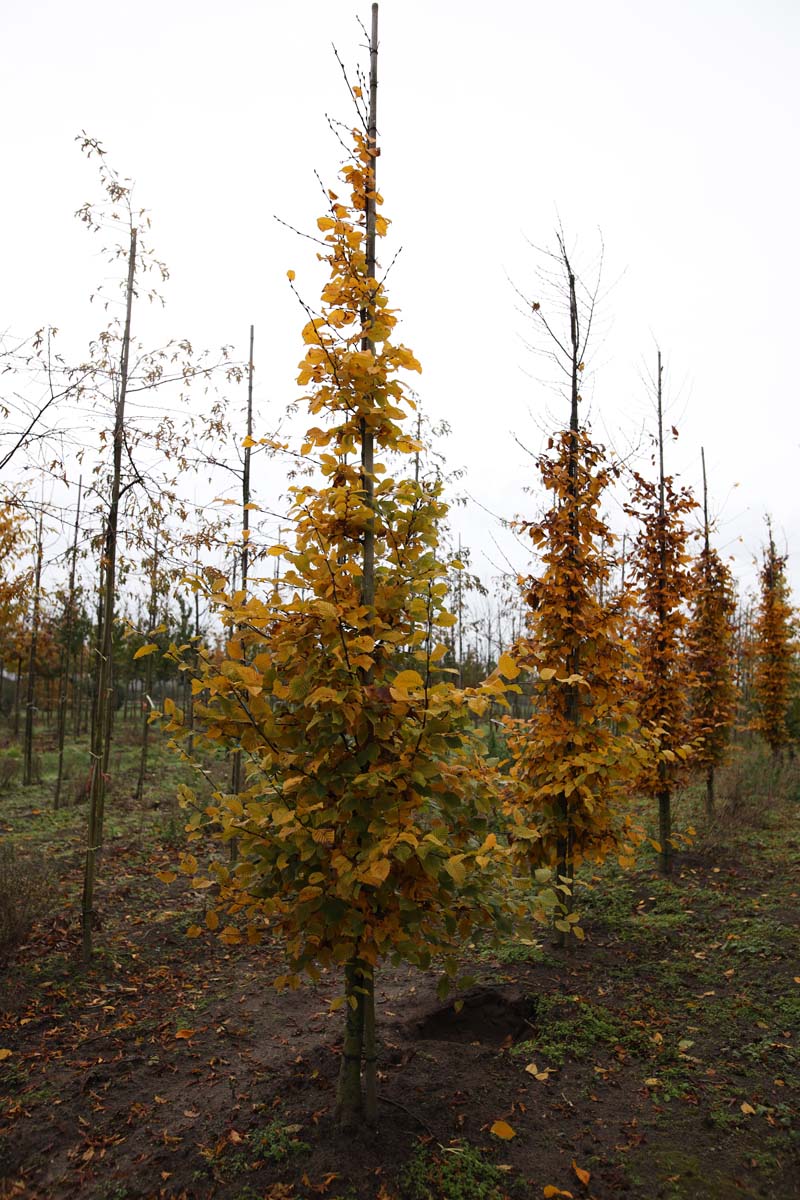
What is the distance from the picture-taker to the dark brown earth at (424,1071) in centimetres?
301

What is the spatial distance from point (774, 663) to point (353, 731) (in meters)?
15.6

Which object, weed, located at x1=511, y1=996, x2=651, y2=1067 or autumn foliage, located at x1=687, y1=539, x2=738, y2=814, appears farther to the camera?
autumn foliage, located at x1=687, y1=539, x2=738, y2=814

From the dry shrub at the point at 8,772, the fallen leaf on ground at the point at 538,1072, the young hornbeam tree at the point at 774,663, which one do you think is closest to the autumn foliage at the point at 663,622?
the fallen leaf on ground at the point at 538,1072

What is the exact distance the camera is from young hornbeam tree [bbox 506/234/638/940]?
5320mm

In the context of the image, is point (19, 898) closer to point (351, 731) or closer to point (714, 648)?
point (351, 731)

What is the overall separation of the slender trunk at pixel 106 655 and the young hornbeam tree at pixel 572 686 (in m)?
Answer: 3.01

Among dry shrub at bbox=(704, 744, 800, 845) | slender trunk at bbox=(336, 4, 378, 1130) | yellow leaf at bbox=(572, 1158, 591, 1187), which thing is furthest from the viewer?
dry shrub at bbox=(704, 744, 800, 845)

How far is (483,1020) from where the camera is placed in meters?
4.49

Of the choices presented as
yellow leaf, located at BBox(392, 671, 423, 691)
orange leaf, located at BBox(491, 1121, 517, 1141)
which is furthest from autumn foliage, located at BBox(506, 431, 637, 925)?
yellow leaf, located at BBox(392, 671, 423, 691)

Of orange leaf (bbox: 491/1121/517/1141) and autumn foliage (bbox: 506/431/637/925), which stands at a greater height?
autumn foliage (bbox: 506/431/637/925)

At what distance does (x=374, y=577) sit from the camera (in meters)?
3.22

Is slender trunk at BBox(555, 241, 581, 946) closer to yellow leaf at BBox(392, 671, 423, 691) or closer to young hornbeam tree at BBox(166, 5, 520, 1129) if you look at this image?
young hornbeam tree at BBox(166, 5, 520, 1129)

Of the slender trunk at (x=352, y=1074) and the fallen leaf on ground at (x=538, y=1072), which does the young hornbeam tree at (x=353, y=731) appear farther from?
the fallen leaf on ground at (x=538, y=1072)

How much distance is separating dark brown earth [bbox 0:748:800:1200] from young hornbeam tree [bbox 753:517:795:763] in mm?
10270
